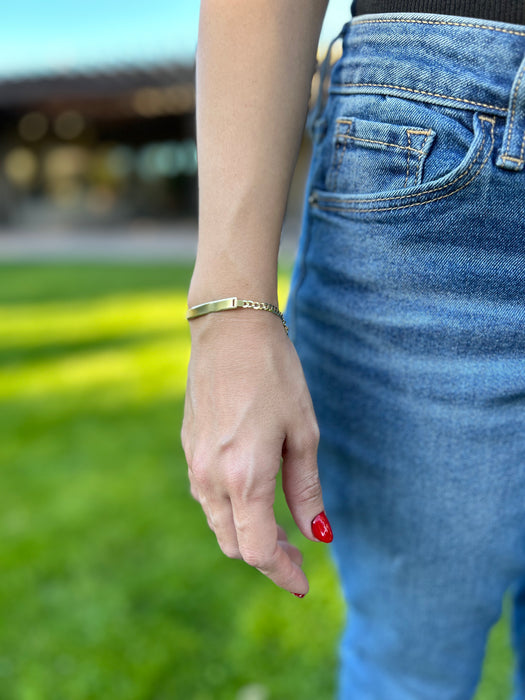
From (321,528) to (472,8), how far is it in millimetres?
534

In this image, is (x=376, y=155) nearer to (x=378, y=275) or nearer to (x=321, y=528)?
(x=378, y=275)

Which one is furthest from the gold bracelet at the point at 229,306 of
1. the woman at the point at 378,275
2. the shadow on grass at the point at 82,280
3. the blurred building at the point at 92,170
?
the blurred building at the point at 92,170

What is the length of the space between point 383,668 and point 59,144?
18.8 meters

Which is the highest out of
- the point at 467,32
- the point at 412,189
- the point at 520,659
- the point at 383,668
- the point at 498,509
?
the point at 467,32

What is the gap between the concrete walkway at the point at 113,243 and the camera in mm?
10609

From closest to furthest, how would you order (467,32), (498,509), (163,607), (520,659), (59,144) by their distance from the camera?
(467,32), (498,509), (520,659), (163,607), (59,144)

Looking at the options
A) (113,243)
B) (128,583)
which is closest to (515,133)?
(128,583)

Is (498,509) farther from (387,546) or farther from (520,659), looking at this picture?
(520,659)


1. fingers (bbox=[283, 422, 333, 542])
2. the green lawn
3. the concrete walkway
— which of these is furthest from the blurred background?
the concrete walkway

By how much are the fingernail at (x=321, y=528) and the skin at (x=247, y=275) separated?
0.04 meters

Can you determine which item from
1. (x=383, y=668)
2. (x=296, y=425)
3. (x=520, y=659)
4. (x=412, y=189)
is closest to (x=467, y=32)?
(x=412, y=189)

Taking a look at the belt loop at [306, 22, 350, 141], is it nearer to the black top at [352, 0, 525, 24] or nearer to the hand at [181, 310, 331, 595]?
the black top at [352, 0, 525, 24]

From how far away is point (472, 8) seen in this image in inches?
23.5

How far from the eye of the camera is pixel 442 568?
2.51ft
